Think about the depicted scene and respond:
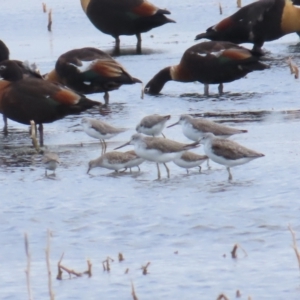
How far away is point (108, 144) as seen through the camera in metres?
11.0

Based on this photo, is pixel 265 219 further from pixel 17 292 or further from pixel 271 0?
pixel 271 0

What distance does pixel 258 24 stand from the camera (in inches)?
676

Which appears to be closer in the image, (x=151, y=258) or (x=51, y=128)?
(x=151, y=258)

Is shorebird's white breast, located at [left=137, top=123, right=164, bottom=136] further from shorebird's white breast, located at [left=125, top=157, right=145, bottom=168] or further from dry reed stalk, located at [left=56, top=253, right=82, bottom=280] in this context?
dry reed stalk, located at [left=56, top=253, right=82, bottom=280]

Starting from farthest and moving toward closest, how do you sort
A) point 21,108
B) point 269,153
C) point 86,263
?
point 21,108 → point 269,153 → point 86,263

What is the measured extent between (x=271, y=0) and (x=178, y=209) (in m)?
10.3

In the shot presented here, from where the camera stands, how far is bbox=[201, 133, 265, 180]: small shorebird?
342 inches

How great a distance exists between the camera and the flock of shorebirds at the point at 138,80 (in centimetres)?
905

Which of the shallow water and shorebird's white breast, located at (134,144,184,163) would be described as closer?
the shallow water

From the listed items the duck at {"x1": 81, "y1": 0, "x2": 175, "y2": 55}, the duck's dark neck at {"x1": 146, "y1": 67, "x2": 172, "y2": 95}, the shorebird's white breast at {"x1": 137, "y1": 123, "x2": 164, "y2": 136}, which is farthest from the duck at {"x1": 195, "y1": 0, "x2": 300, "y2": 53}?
the shorebird's white breast at {"x1": 137, "y1": 123, "x2": 164, "y2": 136}

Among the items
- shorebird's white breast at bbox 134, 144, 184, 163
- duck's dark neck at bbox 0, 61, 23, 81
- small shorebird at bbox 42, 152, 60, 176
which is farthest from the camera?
duck's dark neck at bbox 0, 61, 23, 81

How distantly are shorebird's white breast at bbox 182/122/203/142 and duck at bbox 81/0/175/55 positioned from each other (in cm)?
796

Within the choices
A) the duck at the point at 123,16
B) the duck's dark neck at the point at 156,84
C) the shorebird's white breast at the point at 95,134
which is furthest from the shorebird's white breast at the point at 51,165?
the duck at the point at 123,16

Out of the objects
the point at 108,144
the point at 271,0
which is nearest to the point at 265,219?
the point at 108,144
